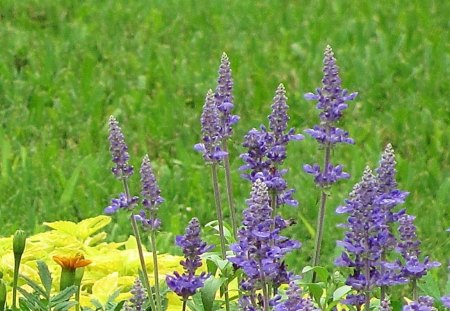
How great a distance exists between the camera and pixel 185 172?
530 centimetres

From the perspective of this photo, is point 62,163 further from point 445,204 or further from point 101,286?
point 101,286

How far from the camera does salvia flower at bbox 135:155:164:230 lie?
7.45 ft

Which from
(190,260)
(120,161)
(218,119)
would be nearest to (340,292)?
(190,260)

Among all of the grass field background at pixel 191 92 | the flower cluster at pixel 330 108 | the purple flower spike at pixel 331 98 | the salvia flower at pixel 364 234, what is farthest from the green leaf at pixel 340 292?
the grass field background at pixel 191 92

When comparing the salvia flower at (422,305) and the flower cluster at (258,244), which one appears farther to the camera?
the salvia flower at (422,305)

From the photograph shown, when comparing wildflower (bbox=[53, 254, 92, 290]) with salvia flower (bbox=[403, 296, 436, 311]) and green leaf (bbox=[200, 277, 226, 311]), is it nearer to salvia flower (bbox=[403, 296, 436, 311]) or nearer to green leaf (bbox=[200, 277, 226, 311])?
green leaf (bbox=[200, 277, 226, 311])

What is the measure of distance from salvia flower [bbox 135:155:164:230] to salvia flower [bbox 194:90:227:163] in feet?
0.48

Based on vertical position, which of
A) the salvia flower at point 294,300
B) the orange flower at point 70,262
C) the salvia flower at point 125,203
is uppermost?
the salvia flower at point 125,203

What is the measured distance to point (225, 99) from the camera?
2.47 meters

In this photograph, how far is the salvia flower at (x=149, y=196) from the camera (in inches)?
89.4

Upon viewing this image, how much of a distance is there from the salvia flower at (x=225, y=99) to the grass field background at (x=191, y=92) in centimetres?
196

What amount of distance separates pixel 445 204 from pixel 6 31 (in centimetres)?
335

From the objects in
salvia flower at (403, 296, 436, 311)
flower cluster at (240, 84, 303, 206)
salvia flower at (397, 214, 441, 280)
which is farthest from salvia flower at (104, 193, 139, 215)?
salvia flower at (403, 296, 436, 311)

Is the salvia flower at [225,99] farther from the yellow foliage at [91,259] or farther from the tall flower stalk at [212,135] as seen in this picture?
the yellow foliage at [91,259]
